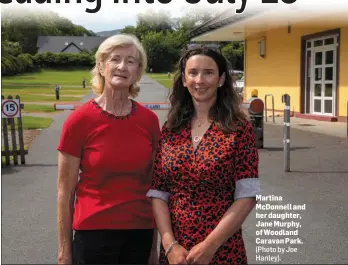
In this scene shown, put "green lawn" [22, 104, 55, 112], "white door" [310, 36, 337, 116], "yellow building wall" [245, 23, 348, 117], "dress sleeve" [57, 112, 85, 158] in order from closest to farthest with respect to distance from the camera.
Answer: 1. "dress sleeve" [57, 112, 85, 158]
2. "yellow building wall" [245, 23, 348, 117]
3. "white door" [310, 36, 337, 116]
4. "green lawn" [22, 104, 55, 112]

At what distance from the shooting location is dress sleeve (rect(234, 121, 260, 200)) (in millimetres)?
1945

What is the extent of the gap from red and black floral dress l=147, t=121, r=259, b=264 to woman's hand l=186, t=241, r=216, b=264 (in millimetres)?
61

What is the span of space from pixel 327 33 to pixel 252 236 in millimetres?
11972

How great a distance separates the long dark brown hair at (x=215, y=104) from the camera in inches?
79.0

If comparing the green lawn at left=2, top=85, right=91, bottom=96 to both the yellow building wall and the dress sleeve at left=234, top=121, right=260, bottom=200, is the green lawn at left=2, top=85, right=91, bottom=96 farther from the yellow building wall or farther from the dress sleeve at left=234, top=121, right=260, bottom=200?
the dress sleeve at left=234, top=121, right=260, bottom=200

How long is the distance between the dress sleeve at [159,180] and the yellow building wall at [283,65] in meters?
13.0

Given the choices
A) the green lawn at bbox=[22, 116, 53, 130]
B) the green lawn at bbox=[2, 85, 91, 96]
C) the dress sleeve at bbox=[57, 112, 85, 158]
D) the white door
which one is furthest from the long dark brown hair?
the green lawn at bbox=[2, 85, 91, 96]

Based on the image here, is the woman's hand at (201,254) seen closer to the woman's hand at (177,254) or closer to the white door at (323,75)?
the woman's hand at (177,254)

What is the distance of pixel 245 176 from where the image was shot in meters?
1.96

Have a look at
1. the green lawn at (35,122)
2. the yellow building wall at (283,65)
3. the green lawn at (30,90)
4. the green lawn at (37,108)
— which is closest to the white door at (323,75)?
the yellow building wall at (283,65)

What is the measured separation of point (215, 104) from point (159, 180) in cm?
36

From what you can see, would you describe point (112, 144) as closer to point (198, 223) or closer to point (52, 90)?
point (198, 223)

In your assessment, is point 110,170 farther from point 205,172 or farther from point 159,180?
point 205,172

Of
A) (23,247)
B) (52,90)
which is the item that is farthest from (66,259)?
(52,90)
